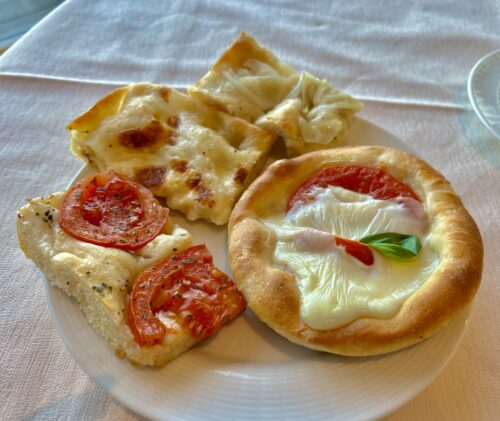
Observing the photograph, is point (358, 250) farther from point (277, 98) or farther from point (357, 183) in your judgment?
point (277, 98)

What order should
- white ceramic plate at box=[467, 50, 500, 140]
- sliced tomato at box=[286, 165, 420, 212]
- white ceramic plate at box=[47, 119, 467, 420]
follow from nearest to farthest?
white ceramic plate at box=[47, 119, 467, 420]
sliced tomato at box=[286, 165, 420, 212]
white ceramic plate at box=[467, 50, 500, 140]

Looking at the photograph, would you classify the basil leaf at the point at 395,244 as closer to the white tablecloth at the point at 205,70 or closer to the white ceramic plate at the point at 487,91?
the white tablecloth at the point at 205,70

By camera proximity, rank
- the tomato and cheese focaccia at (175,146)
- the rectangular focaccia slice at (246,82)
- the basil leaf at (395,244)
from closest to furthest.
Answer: the basil leaf at (395,244) → the tomato and cheese focaccia at (175,146) → the rectangular focaccia slice at (246,82)

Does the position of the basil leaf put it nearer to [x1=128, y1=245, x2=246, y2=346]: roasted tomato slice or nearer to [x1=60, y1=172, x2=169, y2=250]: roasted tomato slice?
[x1=128, y1=245, x2=246, y2=346]: roasted tomato slice

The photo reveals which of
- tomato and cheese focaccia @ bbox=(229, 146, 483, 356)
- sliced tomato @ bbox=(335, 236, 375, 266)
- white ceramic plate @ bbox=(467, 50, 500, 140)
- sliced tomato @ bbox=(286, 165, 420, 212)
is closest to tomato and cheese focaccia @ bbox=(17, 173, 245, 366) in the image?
tomato and cheese focaccia @ bbox=(229, 146, 483, 356)

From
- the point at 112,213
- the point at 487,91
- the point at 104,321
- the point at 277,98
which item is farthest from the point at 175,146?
the point at 487,91

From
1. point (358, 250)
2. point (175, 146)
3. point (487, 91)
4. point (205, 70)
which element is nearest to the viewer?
point (358, 250)

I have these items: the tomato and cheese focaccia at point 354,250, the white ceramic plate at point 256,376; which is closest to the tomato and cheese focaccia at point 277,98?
the tomato and cheese focaccia at point 354,250
